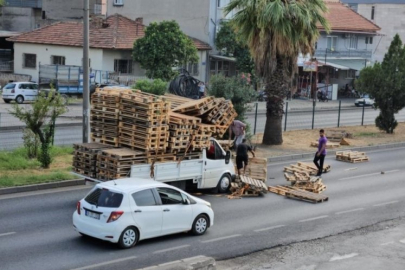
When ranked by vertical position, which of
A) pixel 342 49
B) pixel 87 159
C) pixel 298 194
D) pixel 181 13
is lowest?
pixel 298 194

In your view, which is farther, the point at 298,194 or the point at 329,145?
the point at 329,145

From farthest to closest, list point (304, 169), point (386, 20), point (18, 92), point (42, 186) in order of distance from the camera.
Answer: point (386, 20), point (18, 92), point (304, 169), point (42, 186)

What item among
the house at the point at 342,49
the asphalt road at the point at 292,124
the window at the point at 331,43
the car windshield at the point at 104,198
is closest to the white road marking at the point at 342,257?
the car windshield at the point at 104,198

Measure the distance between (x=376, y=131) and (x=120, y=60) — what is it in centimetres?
2494

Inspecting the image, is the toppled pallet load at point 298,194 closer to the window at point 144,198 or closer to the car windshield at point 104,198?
the window at point 144,198

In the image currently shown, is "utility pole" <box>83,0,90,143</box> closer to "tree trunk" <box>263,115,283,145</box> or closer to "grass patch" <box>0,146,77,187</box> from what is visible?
"grass patch" <box>0,146,77,187</box>

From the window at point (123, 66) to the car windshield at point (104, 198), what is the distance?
42966 mm

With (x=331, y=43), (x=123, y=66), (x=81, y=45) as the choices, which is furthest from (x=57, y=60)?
(x=331, y=43)

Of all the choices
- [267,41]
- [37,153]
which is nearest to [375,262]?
[37,153]

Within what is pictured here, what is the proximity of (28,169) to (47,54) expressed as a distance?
121ft

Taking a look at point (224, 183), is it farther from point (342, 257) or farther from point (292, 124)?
point (292, 124)

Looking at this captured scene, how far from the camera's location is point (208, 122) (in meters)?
22.2

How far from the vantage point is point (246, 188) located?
72.3 feet

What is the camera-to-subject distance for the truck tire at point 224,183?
22.0 m
